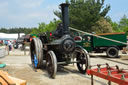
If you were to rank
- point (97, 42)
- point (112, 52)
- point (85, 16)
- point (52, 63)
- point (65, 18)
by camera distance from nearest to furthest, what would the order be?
point (52, 63) → point (65, 18) → point (112, 52) → point (97, 42) → point (85, 16)

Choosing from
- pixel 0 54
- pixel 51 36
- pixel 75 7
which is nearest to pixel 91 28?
pixel 75 7

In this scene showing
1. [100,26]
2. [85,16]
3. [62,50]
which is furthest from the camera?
Answer: [100,26]

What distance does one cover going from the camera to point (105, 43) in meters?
14.0

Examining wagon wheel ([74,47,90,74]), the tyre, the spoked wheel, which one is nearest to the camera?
the spoked wheel

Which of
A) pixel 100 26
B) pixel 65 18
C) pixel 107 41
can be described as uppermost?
pixel 100 26

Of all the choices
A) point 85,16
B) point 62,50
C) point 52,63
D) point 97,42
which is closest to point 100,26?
point 85,16

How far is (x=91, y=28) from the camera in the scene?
29.1m

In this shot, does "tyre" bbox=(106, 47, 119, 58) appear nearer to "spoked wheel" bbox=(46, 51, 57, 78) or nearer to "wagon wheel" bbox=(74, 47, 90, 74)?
"wagon wheel" bbox=(74, 47, 90, 74)

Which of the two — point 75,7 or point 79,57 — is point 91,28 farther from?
point 79,57

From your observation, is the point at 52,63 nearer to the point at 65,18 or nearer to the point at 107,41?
the point at 65,18

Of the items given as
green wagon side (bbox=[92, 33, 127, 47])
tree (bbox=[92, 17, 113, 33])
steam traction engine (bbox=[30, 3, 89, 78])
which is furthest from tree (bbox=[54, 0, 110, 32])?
steam traction engine (bbox=[30, 3, 89, 78])

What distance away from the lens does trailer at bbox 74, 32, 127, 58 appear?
1358 cm

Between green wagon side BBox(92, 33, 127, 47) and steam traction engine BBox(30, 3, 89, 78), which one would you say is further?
green wagon side BBox(92, 33, 127, 47)

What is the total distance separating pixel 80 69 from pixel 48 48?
5.41ft
